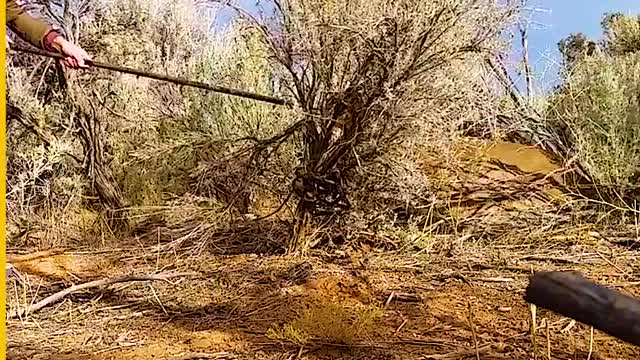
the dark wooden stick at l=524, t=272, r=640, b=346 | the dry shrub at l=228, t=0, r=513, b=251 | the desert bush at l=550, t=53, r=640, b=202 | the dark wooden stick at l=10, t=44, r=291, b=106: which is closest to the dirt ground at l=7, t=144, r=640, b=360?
the desert bush at l=550, t=53, r=640, b=202

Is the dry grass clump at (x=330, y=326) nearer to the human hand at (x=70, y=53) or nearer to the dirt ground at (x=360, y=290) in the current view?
the dirt ground at (x=360, y=290)

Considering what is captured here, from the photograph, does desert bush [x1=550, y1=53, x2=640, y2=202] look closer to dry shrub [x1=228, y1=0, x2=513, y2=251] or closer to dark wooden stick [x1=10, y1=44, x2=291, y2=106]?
dry shrub [x1=228, y1=0, x2=513, y2=251]

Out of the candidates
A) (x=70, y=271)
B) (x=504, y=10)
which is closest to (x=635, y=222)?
(x=504, y=10)

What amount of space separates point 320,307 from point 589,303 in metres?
2.67

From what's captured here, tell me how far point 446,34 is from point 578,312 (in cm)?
359

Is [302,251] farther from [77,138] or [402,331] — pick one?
[77,138]

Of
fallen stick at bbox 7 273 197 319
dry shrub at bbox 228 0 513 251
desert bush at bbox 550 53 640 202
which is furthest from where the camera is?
desert bush at bbox 550 53 640 202

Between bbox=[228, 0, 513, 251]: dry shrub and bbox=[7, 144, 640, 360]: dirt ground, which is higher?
bbox=[228, 0, 513, 251]: dry shrub

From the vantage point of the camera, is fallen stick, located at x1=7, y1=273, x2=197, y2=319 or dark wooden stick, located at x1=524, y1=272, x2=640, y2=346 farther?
fallen stick, located at x1=7, y1=273, x2=197, y2=319

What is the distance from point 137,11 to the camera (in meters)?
9.68

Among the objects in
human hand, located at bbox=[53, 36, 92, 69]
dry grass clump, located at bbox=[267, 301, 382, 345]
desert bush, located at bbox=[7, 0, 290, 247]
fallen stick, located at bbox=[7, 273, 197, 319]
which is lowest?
fallen stick, located at bbox=[7, 273, 197, 319]

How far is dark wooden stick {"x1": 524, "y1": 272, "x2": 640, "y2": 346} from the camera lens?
193 centimetres

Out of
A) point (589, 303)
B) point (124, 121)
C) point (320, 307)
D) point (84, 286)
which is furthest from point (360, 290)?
point (124, 121)

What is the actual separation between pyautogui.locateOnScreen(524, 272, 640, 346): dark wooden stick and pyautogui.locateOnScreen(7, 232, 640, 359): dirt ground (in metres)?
1.63
